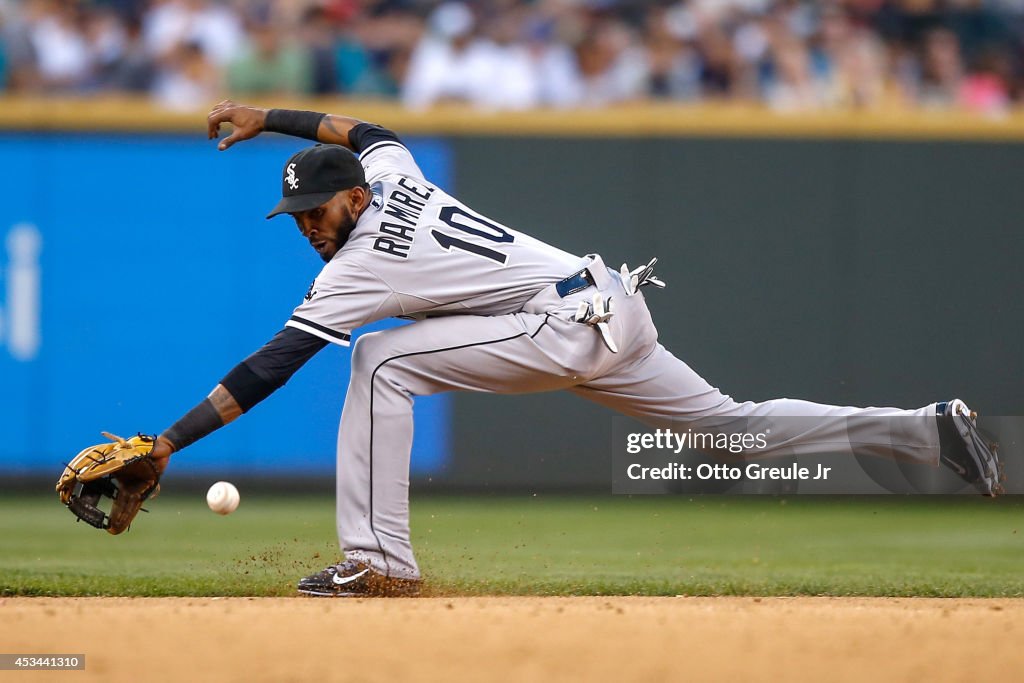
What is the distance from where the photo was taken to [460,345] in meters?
4.78

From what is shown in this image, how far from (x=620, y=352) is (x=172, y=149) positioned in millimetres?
4427

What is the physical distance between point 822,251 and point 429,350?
4.39 metres

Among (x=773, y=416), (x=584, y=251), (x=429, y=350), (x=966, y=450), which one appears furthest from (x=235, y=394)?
(x=584, y=251)

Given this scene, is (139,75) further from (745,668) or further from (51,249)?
(745,668)

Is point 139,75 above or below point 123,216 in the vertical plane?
above

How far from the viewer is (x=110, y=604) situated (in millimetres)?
4672

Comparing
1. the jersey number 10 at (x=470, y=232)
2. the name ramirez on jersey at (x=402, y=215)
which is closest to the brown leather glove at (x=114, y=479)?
the name ramirez on jersey at (x=402, y=215)

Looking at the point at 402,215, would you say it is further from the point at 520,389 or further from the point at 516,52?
the point at 516,52

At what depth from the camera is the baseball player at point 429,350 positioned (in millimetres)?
4633

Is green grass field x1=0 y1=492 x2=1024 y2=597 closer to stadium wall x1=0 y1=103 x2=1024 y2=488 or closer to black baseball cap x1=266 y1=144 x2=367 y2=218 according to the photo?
stadium wall x1=0 y1=103 x2=1024 y2=488

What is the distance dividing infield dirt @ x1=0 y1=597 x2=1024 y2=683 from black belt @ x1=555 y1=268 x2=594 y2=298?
1068 millimetres

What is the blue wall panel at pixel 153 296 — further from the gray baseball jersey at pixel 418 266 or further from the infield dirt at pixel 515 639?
the infield dirt at pixel 515 639

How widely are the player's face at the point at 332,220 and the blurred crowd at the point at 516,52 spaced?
442 centimetres

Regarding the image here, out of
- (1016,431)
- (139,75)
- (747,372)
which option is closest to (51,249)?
(139,75)
